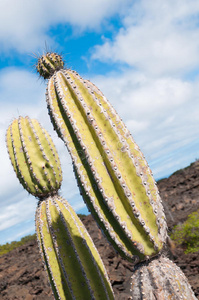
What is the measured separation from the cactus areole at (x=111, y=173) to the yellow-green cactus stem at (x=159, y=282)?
0.11m

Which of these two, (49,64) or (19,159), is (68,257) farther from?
(49,64)

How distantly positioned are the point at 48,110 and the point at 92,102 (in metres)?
0.47

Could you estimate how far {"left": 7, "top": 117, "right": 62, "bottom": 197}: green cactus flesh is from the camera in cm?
441

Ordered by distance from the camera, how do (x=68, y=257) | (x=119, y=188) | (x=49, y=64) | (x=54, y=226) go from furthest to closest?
(x=54, y=226) < (x=68, y=257) < (x=49, y=64) < (x=119, y=188)

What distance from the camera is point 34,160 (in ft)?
14.6

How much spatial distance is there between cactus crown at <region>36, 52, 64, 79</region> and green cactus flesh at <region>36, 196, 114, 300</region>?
184 cm

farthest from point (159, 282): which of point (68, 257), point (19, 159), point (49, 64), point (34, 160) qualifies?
point (19, 159)

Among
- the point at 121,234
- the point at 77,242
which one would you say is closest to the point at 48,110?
the point at 121,234

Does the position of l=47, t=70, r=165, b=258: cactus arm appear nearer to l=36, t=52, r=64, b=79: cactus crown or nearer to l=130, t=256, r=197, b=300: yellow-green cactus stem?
l=130, t=256, r=197, b=300: yellow-green cactus stem

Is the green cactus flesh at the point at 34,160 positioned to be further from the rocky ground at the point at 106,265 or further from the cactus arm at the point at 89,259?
the rocky ground at the point at 106,265

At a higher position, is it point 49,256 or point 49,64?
point 49,64

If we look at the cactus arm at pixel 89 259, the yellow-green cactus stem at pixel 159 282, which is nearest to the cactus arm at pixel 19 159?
the cactus arm at pixel 89 259

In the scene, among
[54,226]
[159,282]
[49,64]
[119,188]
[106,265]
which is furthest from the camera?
[106,265]

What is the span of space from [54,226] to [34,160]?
1119mm
